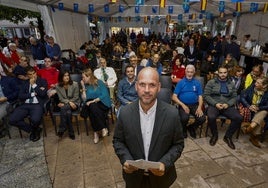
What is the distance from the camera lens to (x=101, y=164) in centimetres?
305

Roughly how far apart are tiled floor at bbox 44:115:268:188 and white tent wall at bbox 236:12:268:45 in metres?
9.18

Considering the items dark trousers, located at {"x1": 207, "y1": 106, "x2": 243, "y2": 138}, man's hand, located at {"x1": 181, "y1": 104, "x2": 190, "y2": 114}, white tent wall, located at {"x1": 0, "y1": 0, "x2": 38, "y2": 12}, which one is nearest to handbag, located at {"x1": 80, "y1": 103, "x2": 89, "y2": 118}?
man's hand, located at {"x1": 181, "y1": 104, "x2": 190, "y2": 114}

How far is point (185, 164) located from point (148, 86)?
6.54 ft

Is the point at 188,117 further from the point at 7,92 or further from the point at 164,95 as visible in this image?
the point at 7,92

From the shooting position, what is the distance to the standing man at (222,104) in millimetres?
3480

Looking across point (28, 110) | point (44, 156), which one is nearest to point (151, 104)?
point (44, 156)

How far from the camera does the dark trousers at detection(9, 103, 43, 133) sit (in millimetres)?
3592

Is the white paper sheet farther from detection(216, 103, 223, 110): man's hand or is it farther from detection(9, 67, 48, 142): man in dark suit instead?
detection(9, 67, 48, 142): man in dark suit

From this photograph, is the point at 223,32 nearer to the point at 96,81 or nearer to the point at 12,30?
the point at 96,81

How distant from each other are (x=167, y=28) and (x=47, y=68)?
827 inches

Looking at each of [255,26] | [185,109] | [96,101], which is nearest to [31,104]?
[96,101]

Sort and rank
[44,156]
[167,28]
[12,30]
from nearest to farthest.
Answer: [44,156] < [167,28] < [12,30]

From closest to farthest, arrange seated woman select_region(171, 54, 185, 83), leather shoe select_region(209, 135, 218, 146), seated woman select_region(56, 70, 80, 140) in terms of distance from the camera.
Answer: leather shoe select_region(209, 135, 218, 146) < seated woman select_region(56, 70, 80, 140) < seated woman select_region(171, 54, 185, 83)

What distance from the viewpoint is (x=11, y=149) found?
11.5 feet
